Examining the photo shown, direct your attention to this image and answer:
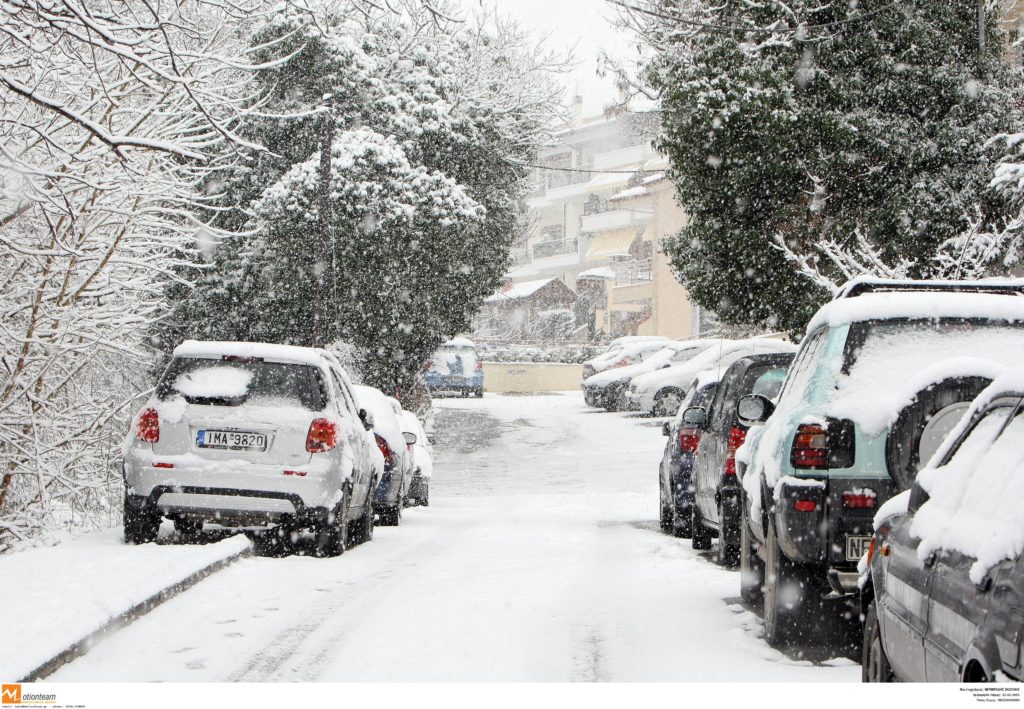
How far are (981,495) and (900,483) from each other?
221 centimetres

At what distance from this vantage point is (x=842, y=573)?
6.13m

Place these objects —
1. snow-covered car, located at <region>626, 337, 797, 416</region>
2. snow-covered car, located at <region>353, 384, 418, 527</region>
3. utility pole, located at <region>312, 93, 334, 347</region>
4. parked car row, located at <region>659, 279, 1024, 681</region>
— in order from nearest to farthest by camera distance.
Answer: parked car row, located at <region>659, 279, 1024, 681</region>, snow-covered car, located at <region>353, 384, 418, 527</region>, utility pole, located at <region>312, 93, 334, 347</region>, snow-covered car, located at <region>626, 337, 797, 416</region>

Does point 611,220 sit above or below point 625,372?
above

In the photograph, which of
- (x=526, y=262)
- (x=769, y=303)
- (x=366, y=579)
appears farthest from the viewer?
(x=526, y=262)

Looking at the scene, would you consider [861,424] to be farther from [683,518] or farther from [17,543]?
[17,543]

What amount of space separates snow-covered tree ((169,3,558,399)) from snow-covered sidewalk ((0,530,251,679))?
16173mm

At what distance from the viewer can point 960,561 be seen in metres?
3.93

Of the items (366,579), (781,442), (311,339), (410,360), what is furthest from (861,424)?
(410,360)

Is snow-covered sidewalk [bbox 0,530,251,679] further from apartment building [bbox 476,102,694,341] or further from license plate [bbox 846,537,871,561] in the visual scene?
apartment building [bbox 476,102,694,341]

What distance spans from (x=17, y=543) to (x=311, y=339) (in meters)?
14.8

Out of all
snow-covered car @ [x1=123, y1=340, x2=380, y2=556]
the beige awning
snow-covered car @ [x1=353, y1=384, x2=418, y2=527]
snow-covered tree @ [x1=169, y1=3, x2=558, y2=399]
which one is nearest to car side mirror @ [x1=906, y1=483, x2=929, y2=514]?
snow-covered car @ [x1=123, y1=340, x2=380, y2=556]

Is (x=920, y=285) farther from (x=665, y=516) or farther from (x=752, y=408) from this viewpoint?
(x=665, y=516)

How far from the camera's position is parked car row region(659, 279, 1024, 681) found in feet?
12.5

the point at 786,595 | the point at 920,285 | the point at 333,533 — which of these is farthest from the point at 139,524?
the point at 920,285
